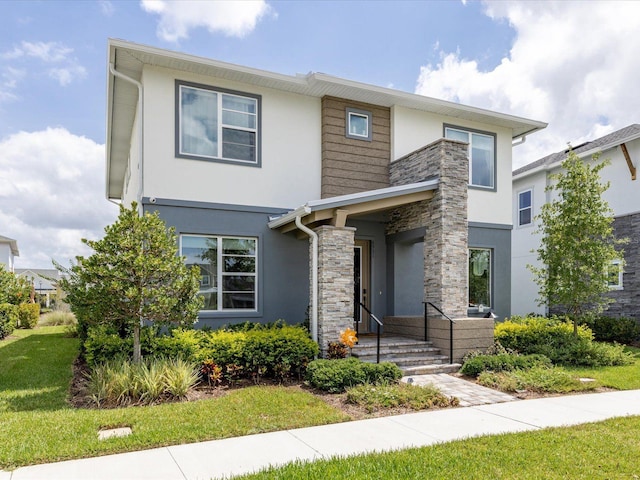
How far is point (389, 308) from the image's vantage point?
11945 millimetres

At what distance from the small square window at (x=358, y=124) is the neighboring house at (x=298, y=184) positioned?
0.12ft

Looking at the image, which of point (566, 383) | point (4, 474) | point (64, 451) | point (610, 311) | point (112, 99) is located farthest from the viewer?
point (610, 311)

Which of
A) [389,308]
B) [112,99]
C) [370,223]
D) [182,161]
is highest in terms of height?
[112,99]

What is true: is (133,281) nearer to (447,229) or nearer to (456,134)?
(447,229)

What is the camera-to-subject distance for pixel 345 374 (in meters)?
7.56

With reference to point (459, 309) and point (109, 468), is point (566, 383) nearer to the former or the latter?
point (459, 309)

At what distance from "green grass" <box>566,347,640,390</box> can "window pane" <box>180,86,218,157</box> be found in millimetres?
9185

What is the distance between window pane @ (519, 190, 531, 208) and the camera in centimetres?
1834

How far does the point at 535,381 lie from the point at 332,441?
15.6 feet

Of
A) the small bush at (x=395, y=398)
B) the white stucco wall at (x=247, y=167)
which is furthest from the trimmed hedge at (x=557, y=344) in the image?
the white stucco wall at (x=247, y=167)

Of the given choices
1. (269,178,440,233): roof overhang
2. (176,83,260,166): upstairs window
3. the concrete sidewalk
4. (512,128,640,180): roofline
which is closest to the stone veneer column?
(269,178,440,233): roof overhang

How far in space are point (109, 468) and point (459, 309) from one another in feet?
25.8

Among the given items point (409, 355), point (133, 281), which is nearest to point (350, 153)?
point (409, 355)

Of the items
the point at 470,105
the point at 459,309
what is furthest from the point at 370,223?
the point at 470,105
